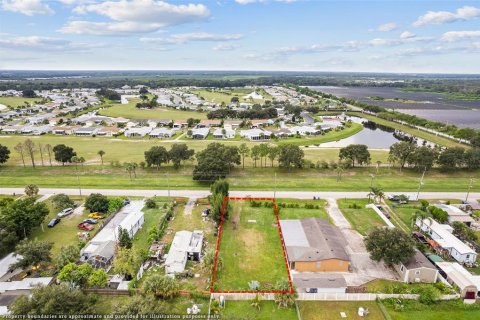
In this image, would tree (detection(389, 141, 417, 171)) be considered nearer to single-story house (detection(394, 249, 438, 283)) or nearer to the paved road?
the paved road

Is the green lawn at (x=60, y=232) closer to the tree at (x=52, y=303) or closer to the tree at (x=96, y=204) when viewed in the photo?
the tree at (x=96, y=204)

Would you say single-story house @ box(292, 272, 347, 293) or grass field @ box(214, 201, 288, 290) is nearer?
single-story house @ box(292, 272, 347, 293)

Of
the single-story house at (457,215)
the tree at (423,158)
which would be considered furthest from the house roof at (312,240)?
the tree at (423,158)

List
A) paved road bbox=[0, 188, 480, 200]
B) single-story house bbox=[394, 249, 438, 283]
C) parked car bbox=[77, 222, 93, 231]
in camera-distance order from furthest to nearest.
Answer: paved road bbox=[0, 188, 480, 200]
parked car bbox=[77, 222, 93, 231]
single-story house bbox=[394, 249, 438, 283]

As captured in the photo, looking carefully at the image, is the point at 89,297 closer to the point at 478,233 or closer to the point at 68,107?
the point at 478,233

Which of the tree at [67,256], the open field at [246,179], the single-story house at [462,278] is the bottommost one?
the open field at [246,179]

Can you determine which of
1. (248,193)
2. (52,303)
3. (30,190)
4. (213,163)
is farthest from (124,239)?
(213,163)

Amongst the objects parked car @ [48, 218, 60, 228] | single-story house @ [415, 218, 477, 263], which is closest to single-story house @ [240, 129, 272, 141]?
single-story house @ [415, 218, 477, 263]
